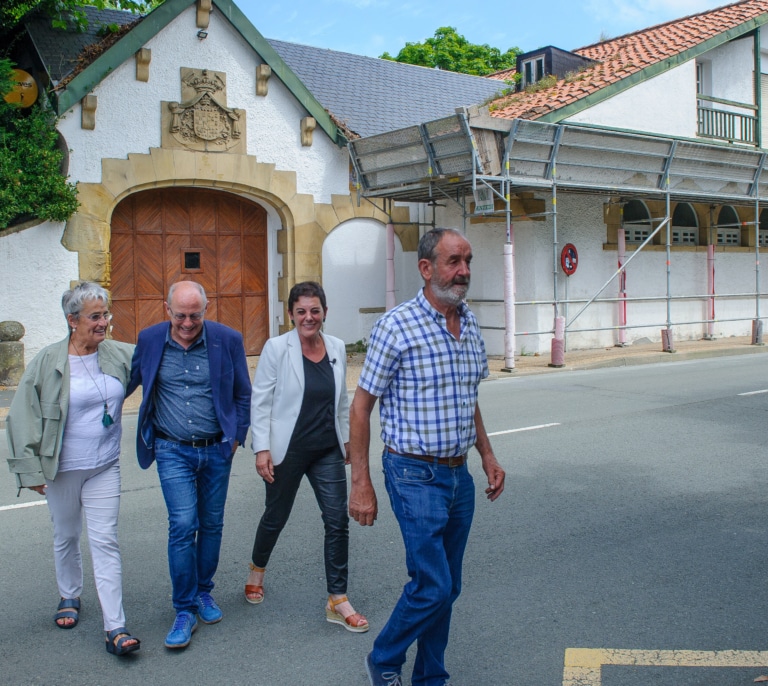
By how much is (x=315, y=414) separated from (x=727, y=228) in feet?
64.0

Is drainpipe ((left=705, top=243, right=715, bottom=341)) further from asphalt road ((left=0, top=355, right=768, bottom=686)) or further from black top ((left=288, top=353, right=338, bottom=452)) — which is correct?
black top ((left=288, top=353, right=338, bottom=452))

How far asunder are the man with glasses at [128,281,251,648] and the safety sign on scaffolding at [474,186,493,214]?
10205 millimetres

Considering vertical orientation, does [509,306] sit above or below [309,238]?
below

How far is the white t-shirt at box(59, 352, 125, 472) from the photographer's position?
4.25 m

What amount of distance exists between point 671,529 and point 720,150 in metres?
13.8

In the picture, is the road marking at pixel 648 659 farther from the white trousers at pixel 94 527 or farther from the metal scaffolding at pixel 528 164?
the metal scaffolding at pixel 528 164

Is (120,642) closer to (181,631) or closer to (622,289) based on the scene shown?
(181,631)

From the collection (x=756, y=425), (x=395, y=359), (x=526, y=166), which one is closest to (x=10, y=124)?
(x=526, y=166)

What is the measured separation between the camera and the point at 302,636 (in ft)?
14.2

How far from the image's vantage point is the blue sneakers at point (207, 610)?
4469 millimetres

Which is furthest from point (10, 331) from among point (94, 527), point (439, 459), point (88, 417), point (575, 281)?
point (439, 459)

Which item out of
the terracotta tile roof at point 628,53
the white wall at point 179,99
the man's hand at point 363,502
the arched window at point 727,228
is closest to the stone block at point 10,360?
the white wall at point 179,99

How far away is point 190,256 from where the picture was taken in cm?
1593

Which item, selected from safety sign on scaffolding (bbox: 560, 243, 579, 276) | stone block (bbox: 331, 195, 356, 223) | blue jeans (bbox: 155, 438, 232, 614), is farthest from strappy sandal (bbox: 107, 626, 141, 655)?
safety sign on scaffolding (bbox: 560, 243, 579, 276)
